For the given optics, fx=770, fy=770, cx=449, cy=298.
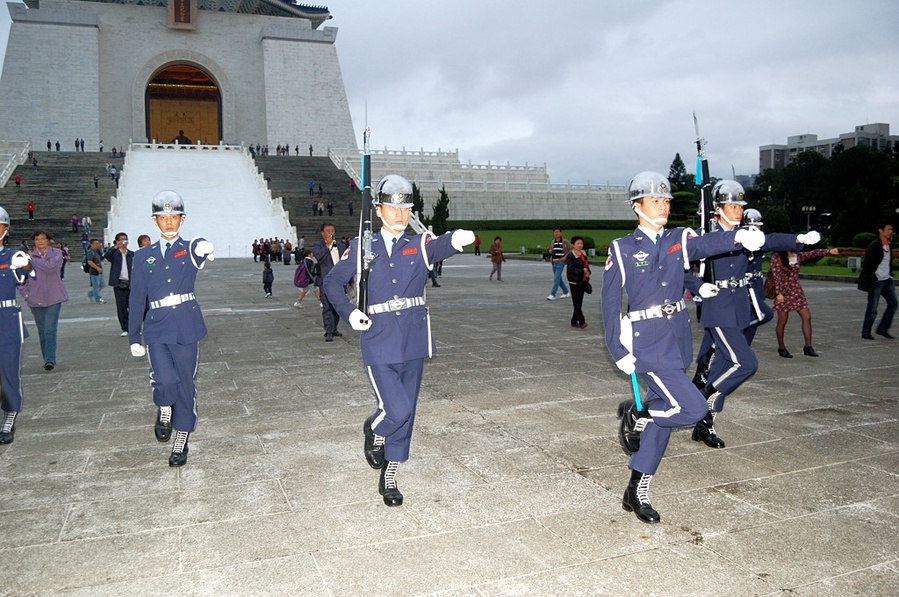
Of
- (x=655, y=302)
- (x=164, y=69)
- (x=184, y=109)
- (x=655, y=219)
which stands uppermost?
(x=164, y=69)

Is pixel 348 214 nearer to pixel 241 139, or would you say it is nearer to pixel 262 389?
pixel 241 139

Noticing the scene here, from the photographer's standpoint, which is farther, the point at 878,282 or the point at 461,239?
the point at 878,282

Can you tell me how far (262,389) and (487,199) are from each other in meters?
42.1

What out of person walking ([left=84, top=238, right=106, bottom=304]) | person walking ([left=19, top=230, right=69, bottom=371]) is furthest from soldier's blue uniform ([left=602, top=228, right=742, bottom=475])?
person walking ([left=84, top=238, right=106, bottom=304])

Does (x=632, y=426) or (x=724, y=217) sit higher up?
(x=724, y=217)

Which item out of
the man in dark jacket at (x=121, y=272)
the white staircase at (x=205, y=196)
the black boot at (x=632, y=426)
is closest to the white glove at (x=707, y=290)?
the black boot at (x=632, y=426)

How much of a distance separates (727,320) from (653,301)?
4.67 feet

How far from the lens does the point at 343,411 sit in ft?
20.0

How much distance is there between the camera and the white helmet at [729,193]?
5348 millimetres

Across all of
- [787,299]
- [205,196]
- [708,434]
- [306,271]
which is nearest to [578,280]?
[787,299]

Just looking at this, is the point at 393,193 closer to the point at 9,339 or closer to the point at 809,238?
the point at 809,238

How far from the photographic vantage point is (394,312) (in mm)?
4203

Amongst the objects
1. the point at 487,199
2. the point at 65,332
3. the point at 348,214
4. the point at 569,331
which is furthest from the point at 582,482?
the point at 487,199

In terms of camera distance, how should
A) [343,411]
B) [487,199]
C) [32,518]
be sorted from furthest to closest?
[487,199] → [343,411] → [32,518]
